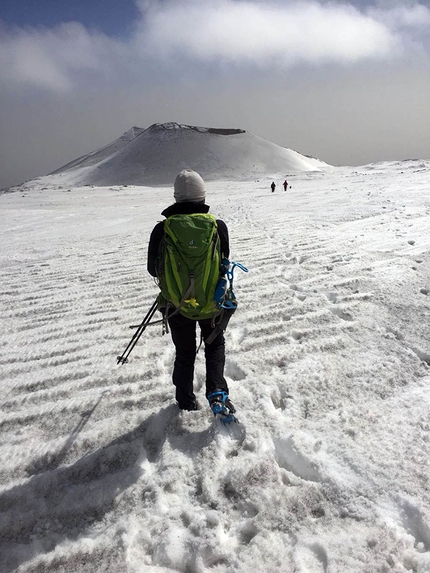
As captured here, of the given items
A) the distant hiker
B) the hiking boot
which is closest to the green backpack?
A: the distant hiker

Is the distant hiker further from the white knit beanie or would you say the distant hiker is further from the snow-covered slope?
the snow-covered slope

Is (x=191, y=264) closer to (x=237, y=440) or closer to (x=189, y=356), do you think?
(x=189, y=356)

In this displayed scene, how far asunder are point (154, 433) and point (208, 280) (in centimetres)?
128

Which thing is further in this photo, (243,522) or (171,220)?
(171,220)

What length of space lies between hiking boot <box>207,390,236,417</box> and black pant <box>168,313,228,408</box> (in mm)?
50

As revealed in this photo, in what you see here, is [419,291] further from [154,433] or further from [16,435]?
[16,435]

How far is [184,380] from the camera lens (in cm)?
296

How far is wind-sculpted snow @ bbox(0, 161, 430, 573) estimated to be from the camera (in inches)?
79.4

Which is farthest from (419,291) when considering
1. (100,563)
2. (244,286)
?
(100,563)

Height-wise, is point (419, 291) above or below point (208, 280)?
below

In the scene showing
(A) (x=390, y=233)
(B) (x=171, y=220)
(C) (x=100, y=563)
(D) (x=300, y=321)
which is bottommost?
(C) (x=100, y=563)

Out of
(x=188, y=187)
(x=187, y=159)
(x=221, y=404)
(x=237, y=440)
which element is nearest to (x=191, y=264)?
(x=188, y=187)

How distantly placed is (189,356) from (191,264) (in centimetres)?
79

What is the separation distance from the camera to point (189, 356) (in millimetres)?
2941
